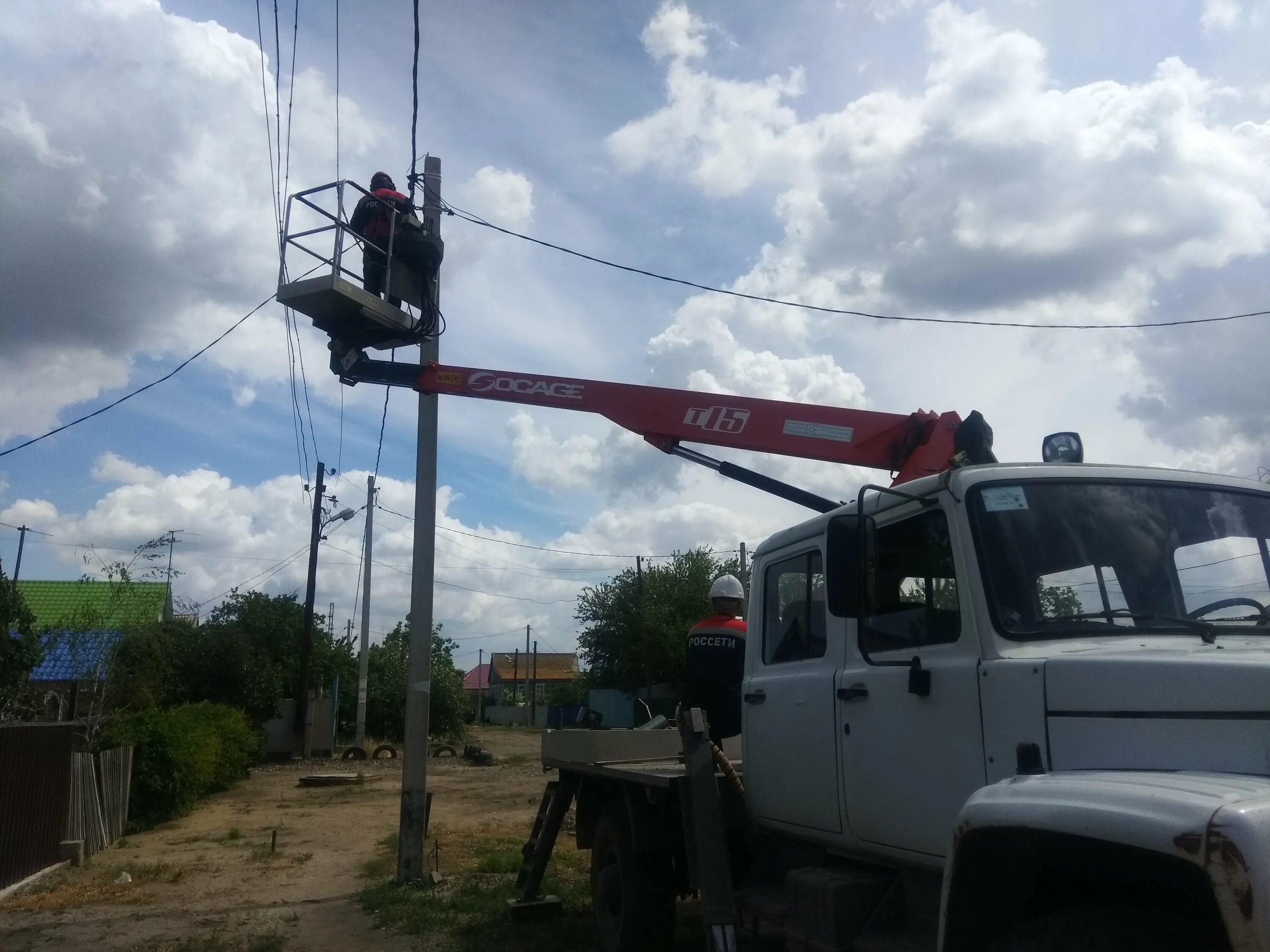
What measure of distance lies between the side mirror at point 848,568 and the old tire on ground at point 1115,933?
132 cm

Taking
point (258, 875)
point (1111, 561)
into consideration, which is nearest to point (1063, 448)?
point (1111, 561)

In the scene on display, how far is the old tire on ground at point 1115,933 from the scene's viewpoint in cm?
269

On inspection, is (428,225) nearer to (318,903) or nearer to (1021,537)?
(318,903)

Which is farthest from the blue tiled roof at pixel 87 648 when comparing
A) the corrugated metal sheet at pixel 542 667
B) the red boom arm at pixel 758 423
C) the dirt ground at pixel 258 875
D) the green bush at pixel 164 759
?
the corrugated metal sheet at pixel 542 667

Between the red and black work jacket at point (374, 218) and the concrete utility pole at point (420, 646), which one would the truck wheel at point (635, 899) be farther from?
the red and black work jacket at point (374, 218)

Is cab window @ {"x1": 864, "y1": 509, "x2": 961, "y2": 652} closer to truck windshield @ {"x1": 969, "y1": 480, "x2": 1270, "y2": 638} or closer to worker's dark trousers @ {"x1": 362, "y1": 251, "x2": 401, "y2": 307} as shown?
truck windshield @ {"x1": 969, "y1": 480, "x2": 1270, "y2": 638}

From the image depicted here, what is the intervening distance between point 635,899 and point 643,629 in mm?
28380

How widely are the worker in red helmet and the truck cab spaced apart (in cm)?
606

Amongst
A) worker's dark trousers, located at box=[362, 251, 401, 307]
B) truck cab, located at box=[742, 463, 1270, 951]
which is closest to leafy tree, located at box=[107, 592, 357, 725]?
worker's dark trousers, located at box=[362, 251, 401, 307]

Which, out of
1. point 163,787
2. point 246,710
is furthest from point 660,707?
point 246,710

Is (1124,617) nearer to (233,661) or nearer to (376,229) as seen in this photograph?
(376,229)

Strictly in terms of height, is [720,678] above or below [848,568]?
below

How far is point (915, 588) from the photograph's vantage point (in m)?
4.16

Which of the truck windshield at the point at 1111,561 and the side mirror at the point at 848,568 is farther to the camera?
the side mirror at the point at 848,568
